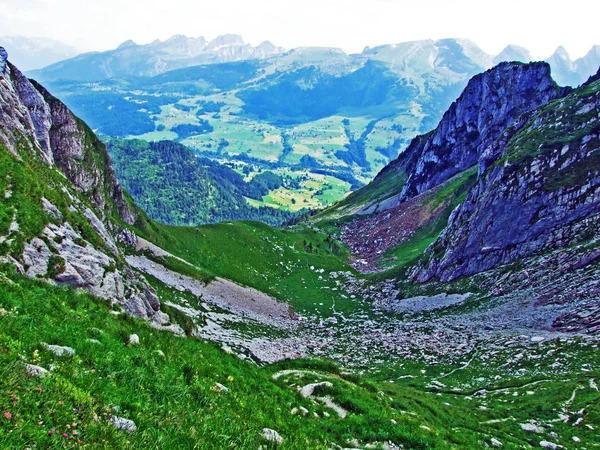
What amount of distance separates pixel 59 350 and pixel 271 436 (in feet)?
21.6

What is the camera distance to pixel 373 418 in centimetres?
1892

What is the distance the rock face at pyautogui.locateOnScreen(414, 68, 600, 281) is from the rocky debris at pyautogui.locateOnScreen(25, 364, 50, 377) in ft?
190

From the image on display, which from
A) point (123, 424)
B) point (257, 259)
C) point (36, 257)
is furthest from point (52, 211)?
point (257, 259)

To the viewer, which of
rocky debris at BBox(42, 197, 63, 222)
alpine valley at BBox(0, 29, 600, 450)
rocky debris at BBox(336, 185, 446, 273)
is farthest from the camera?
rocky debris at BBox(336, 185, 446, 273)

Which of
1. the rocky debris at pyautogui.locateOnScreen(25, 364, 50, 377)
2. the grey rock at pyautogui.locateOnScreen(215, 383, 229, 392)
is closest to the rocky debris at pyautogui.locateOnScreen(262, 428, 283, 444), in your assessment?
the grey rock at pyautogui.locateOnScreen(215, 383, 229, 392)

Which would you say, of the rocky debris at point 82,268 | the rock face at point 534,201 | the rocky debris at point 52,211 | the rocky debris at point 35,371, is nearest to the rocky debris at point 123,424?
the rocky debris at point 35,371

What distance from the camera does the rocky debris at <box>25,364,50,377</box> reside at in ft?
29.8

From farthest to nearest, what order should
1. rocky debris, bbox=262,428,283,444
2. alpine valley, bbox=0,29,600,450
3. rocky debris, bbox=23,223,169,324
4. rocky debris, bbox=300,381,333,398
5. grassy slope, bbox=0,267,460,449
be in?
rocky debris, bbox=23,223,169,324, rocky debris, bbox=300,381,333,398, rocky debris, bbox=262,428,283,444, alpine valley, bbox=0,29,600,450, grassy slope, bbox=0,267,460,449

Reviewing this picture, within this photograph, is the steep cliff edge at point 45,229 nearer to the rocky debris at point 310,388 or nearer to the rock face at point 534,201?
the rocky debris at point 310,388

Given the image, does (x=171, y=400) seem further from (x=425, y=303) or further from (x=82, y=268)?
(x=425, y=303)

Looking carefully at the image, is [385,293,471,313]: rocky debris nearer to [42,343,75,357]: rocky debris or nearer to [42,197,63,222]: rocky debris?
[42,197,63,222]: rocky debris

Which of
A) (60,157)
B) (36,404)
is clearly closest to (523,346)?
(36,404)

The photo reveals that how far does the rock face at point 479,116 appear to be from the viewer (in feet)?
465

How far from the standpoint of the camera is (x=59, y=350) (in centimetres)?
1120
